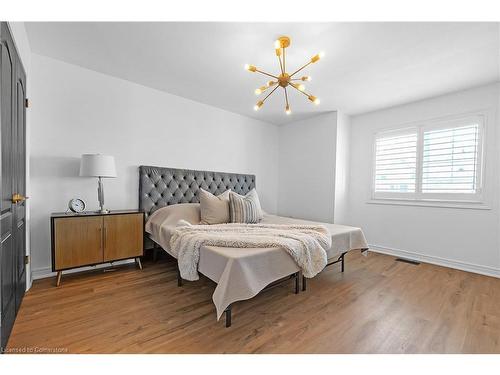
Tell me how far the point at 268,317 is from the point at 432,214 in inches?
120

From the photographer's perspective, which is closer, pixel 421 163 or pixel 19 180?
pixel 19 180

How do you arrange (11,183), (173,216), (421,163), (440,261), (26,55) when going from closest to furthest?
(11,183) → (26,55) → (173,216) → (440,261) → (421,163)

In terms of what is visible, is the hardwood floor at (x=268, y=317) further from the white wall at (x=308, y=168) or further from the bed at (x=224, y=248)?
the white wall at (x=308, y=168)

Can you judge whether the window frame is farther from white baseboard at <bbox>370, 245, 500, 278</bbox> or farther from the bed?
the bed

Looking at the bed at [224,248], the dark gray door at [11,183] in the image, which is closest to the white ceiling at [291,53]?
the dark gray door at [11,183]

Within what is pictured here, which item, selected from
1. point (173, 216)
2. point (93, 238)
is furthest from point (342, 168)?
point (93, 238)

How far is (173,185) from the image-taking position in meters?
3.36

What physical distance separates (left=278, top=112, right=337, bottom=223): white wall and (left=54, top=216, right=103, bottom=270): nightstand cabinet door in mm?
3329

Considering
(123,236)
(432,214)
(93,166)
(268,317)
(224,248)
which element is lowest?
(268,317)

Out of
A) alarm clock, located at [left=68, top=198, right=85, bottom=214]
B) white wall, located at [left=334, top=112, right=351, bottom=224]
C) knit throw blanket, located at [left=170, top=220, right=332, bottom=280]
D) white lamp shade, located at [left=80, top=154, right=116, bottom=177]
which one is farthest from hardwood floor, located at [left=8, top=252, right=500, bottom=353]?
white wall, located at [left=334, top=112, right=351, bottom=224]

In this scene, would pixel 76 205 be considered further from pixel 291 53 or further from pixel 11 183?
pixel 291 53

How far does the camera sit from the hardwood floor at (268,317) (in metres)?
1.50
